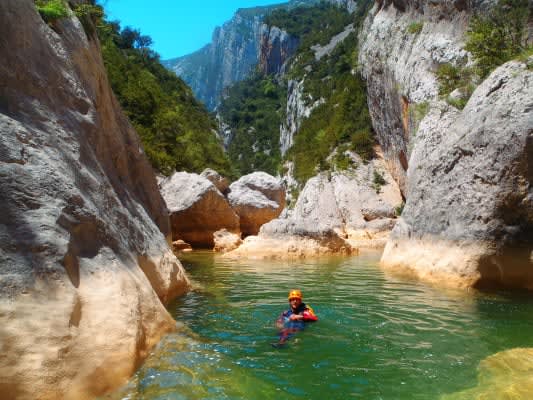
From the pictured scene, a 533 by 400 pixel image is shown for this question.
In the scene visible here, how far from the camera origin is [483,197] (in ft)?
32.1

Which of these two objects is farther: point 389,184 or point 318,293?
point 389,184

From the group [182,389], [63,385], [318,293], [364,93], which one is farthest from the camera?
[364,93]

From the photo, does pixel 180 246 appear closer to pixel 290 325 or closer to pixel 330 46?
pixel 290 325

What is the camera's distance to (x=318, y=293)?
10016 mm

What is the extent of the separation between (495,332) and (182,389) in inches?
184

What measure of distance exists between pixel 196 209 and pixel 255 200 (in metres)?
4.77

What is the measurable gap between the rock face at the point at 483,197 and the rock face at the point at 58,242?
709 cm

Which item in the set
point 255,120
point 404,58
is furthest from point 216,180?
point 255,120

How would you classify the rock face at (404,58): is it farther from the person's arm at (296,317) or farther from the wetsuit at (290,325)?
the person's arm at (296,317)

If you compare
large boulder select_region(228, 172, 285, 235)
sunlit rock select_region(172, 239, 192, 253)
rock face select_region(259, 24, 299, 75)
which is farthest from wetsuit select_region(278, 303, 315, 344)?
rock face select_region(259, 24, 299, 75)

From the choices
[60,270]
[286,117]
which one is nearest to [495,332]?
[60,270]

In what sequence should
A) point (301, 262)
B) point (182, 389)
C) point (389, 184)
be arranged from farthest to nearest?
point (389, 184)
point (301, 262)
point (182, 389)

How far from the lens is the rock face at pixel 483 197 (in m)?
9.12

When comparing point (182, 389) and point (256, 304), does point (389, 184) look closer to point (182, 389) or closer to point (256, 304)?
point (256, 304)
